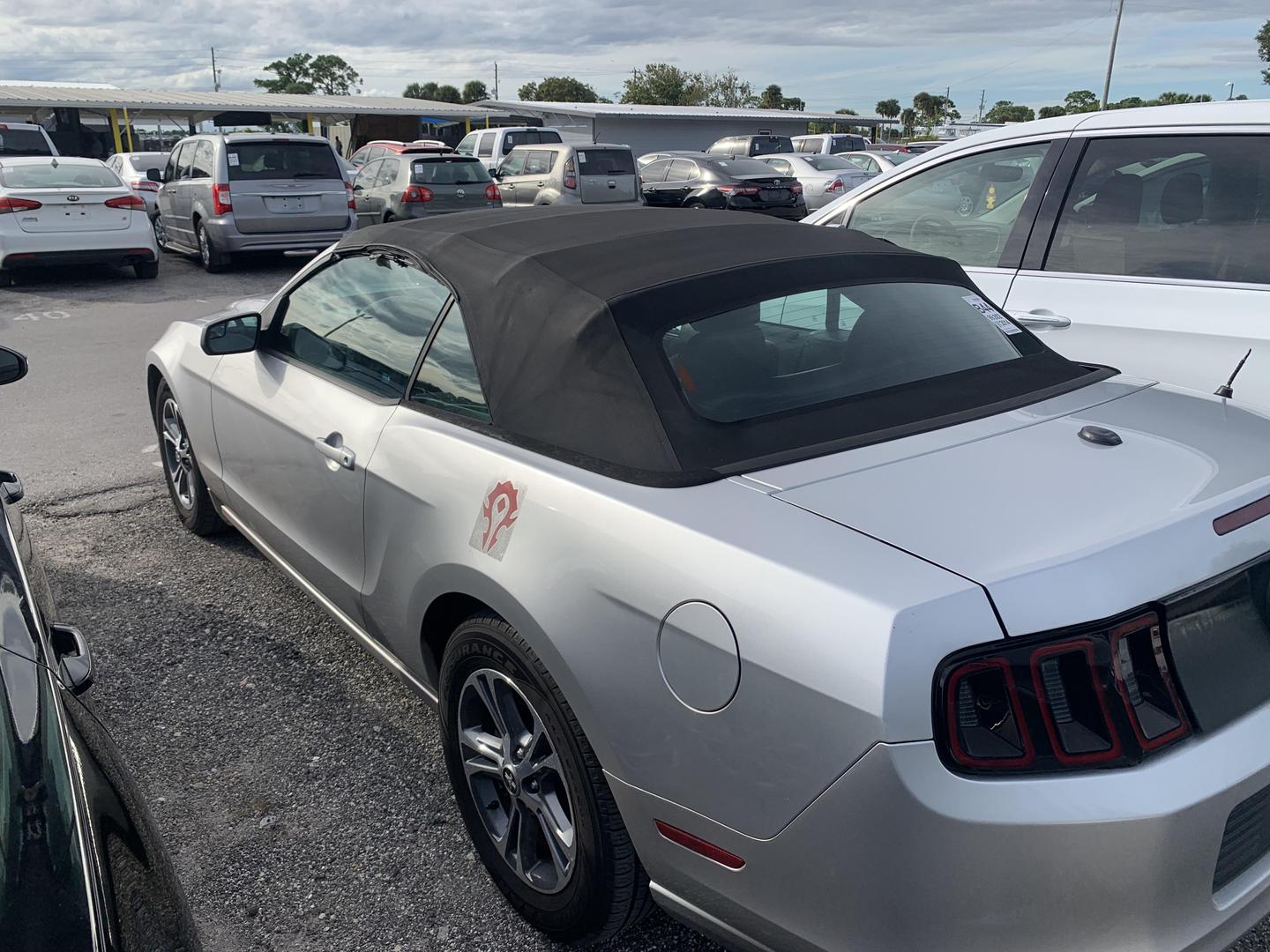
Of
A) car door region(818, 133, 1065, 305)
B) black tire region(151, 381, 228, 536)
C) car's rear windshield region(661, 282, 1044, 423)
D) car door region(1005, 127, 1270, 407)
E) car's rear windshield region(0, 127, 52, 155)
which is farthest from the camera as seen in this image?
car's rear windshield region(0, 127, 52, 155)

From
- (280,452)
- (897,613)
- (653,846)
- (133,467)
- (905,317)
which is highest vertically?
(905,317)

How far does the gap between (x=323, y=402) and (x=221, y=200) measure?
36.1 ft

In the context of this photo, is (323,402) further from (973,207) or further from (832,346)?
(973,207)

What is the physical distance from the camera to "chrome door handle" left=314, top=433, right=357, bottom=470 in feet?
9.42

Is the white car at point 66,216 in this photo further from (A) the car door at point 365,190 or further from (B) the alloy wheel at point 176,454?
(B) the alloy wheel at point 176,454

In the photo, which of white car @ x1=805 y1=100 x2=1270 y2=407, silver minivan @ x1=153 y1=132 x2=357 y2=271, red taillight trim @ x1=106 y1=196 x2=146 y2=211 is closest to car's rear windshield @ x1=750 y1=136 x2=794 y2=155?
silver minivan @ x1=153 y1=132 x2=357 y2=271

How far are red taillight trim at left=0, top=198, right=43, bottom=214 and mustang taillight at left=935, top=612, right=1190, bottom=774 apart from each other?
12.9 metres

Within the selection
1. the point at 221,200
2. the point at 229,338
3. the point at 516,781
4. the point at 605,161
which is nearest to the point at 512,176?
the point at 605,161

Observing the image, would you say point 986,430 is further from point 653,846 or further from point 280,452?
point 280,452

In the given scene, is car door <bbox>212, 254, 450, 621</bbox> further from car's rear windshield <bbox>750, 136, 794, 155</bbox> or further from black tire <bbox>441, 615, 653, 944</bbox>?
car's rear windshield <bbox>750, 136, 794, 155</bbox>

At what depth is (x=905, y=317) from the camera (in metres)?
2.75

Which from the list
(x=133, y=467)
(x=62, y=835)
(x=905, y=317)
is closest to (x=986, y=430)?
(x=905, y=317)

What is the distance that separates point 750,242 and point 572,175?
14.8 meters

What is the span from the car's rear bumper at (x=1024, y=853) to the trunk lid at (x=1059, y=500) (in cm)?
26
